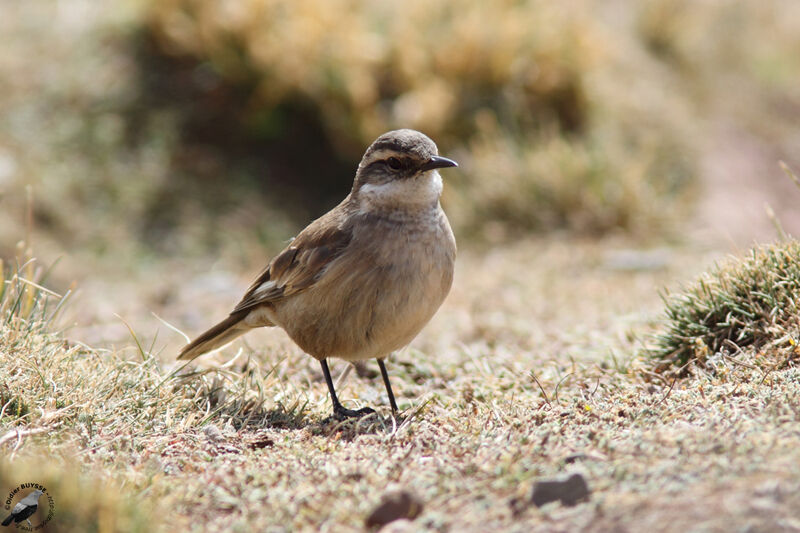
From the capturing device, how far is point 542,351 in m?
5.60

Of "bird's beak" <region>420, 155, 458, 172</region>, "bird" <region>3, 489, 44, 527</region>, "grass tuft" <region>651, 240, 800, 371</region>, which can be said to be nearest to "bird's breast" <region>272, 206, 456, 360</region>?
"bird's beak" <region>420, 155, 458, 172</region>

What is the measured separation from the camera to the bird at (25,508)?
9.25 ft

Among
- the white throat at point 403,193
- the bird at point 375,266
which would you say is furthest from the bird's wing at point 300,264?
the white throat at point 403,193

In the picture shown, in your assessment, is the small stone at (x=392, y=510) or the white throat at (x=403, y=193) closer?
the small stone at (x=392, y=510)

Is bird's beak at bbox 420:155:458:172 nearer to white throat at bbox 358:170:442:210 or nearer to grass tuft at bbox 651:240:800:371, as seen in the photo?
white throat at bbox 358:170:442:210

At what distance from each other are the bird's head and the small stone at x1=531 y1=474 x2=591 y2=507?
6.39 ft

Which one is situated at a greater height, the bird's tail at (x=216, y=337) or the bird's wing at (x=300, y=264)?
the bird's wing at (x=300, y=264)

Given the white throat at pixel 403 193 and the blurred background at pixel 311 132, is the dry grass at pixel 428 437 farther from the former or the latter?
the blurred background at pixel 311 132

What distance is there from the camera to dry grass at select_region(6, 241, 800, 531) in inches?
111

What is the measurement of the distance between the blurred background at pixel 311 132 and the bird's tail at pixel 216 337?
3.15 m

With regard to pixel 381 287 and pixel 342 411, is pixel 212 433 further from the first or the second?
pixel 381 287

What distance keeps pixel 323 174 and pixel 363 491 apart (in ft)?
23.3

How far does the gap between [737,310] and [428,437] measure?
1.84 metres

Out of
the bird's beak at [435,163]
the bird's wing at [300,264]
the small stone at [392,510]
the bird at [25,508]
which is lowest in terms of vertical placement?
the small stone at [392,510]
